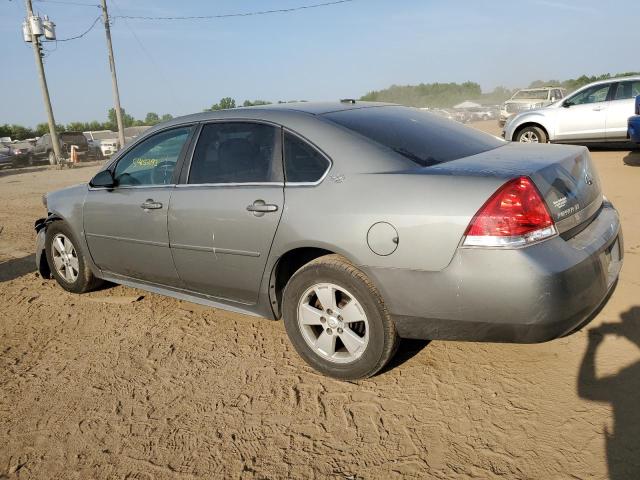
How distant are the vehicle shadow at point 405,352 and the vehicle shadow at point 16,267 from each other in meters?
4.33

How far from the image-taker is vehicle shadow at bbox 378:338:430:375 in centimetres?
309

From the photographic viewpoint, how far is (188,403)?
2.87 metres

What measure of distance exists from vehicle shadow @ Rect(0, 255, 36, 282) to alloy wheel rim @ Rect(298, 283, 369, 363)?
13.0 feet

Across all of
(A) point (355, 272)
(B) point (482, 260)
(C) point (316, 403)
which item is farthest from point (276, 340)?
(B) point (482, 260)

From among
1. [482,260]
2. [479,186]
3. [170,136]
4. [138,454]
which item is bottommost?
[138,454]

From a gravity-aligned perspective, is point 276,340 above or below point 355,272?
below

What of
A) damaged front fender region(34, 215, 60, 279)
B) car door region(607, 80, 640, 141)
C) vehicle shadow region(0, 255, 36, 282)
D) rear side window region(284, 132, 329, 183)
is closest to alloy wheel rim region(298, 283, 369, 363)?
rear side window region(284, 132, 329, 183)

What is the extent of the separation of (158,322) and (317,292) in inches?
67.0

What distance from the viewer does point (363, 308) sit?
2.78m

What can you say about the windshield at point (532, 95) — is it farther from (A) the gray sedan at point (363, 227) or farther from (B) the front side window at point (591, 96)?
(A) the gray sedan at point (363, 227)

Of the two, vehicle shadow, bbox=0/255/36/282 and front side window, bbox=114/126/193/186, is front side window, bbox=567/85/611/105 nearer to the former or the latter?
front side window, bbox=114/126/193/186

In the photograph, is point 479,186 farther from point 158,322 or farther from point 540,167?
point 158,322

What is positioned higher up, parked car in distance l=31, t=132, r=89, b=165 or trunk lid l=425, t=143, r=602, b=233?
trunk lid l=425, t=143, r=602, b=233

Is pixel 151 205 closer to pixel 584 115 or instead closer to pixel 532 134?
pixel 532 134
